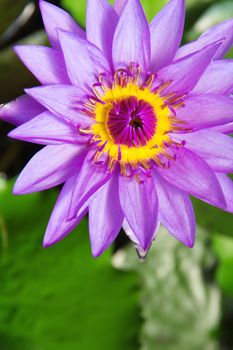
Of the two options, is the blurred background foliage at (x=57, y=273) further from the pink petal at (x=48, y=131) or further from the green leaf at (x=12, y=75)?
the pink petal at (x=48, y=131)

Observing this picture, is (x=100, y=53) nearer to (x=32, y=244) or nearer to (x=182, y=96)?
(x=182, y=96)

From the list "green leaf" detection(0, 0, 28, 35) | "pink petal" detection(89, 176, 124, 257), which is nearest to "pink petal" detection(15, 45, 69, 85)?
"pink petal" detection(89, 176, 124, 257)

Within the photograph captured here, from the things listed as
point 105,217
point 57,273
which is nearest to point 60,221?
point 105,217

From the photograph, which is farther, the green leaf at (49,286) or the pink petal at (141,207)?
the green leaf at (49,286)

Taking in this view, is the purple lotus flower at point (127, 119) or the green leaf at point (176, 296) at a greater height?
the purple lotus flower at point (127, 119)

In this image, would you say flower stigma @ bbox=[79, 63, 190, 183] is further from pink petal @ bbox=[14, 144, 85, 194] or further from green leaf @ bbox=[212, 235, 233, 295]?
green leaf @ bbox=[212, 235, 233, 295]

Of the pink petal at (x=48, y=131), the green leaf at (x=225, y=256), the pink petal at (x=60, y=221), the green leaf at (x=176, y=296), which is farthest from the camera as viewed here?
the green leaf at (x=176, y=296)

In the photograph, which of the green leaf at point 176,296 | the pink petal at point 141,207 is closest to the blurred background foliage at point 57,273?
the green leaf at point 176,296

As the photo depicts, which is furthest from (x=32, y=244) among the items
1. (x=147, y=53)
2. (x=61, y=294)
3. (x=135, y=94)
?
(x=147, y=53)
